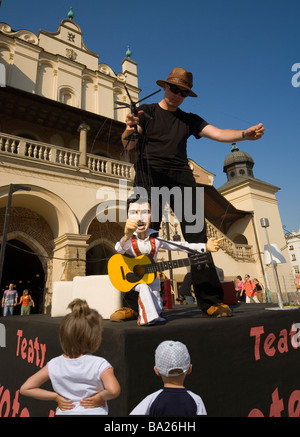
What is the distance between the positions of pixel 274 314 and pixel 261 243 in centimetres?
1614

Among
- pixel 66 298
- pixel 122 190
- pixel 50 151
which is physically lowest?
pixel 66 298

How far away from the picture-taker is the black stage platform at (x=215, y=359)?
50.7 inches

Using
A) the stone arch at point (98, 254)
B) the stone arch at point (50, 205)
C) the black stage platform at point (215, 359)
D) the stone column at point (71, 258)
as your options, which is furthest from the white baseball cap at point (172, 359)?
the stone arch at point (98, 254)

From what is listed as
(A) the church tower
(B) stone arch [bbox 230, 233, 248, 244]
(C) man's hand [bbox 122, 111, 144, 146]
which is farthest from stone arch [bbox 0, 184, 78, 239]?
(B) stone arch [bbox 230, 233, 248, 244]

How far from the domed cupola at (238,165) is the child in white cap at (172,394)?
24752mm

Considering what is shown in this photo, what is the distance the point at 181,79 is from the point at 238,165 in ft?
79.3

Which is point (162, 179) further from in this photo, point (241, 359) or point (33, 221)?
point (33, 221)

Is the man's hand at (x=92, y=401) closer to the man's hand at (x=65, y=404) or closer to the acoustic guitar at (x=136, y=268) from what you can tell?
the man's hand at (x=65, y=404)

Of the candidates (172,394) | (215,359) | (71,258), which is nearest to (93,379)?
(172,394)

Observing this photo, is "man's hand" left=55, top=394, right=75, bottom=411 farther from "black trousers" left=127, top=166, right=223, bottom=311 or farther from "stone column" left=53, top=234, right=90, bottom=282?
"stone column" left=53, top=234, right=90, bottom=282

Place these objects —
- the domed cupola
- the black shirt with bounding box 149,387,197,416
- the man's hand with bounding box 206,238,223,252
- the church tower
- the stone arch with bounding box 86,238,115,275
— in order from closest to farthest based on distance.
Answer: the black shirt with bounding box 149,387,197,416 → the man's hand with bounding box 206,238,223,252 → the stone arch with bounding box 86,238,115,275 → the church tower → the domed cupola

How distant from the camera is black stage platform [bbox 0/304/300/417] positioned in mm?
1288

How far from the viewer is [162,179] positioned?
240cm
